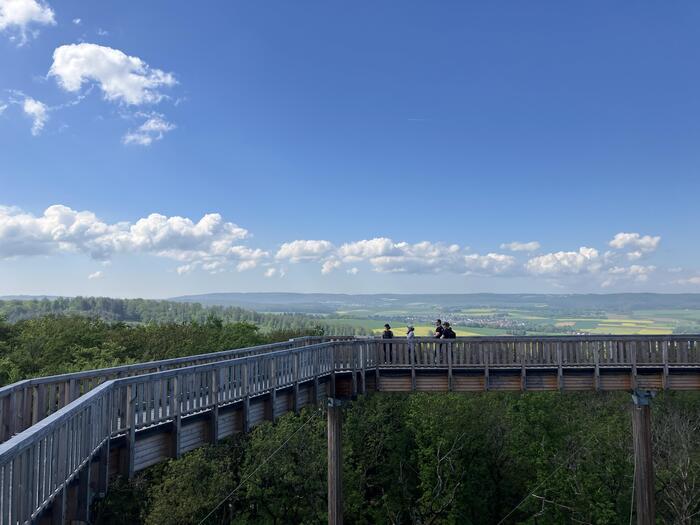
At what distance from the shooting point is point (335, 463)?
1427 cm

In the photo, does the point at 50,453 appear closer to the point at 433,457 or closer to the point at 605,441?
the point at 433,457

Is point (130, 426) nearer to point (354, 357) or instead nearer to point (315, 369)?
point (315, 369)

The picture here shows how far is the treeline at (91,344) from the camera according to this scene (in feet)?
120

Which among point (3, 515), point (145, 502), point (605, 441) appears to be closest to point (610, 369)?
point (3, 515)

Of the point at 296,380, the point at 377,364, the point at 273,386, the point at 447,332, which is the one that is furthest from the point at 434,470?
the point at 273,386

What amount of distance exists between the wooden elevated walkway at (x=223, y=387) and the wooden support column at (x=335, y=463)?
6.23 feet

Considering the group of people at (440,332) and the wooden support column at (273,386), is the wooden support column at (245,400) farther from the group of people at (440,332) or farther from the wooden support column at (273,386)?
the group of people at (440,332)

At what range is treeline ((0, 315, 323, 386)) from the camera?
36719 mm

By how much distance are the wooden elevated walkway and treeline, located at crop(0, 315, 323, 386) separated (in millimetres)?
23458

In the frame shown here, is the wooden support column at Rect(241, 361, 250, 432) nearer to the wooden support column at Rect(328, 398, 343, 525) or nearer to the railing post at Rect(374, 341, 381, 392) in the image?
the wooden support column at Rect(328, 398, 343, 525)

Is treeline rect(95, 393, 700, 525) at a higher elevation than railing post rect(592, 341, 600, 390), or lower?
lower

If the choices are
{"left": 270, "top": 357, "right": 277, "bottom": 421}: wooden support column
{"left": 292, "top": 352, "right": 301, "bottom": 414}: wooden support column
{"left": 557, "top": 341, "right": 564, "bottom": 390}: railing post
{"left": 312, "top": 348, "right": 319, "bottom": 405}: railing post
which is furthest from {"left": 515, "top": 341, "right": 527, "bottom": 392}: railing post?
{"left": 270, "top": 357, "right": 277, "bottom": 421}: wooden support column

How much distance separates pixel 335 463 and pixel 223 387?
12.3ft

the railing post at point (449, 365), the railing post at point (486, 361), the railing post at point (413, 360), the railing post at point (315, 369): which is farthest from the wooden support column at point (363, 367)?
the railing post at point (486, 361)
